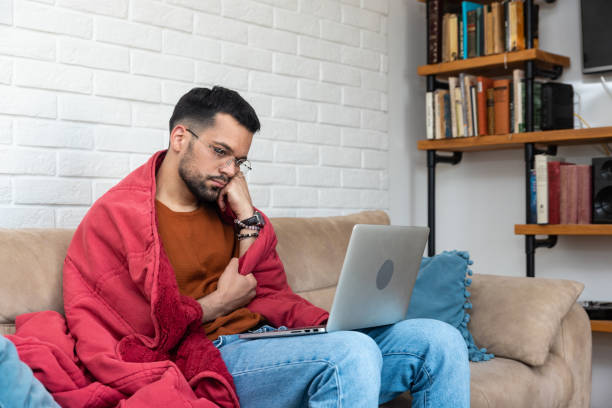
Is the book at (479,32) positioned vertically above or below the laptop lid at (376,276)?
above

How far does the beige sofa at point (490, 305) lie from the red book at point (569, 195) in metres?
0.66

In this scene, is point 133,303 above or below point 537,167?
below

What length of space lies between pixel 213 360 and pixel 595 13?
2.36 meters

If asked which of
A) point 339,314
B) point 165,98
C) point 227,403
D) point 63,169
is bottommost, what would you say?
point 227,403

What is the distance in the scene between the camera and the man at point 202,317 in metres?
1.43

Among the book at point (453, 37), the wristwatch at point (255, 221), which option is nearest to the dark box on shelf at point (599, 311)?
the book at point (453, 37)

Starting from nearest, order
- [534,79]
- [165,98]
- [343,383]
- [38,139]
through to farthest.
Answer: [343,383] < [38,139] < [165,98] < [534,79]

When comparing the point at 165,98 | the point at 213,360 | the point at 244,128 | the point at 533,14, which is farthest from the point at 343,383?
the point at 533,14

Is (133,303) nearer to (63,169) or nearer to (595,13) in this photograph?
(63,169)

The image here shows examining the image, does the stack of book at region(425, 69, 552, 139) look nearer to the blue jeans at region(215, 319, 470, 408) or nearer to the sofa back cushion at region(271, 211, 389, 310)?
the sofa back cushion at region(271, 211, 389, 310)

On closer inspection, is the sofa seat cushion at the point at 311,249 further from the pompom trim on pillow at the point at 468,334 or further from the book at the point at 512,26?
the book at the point at 512,26

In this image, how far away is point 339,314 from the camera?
1.50 metres

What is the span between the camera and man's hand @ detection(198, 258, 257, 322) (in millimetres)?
1705

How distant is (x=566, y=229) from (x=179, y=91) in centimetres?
164
